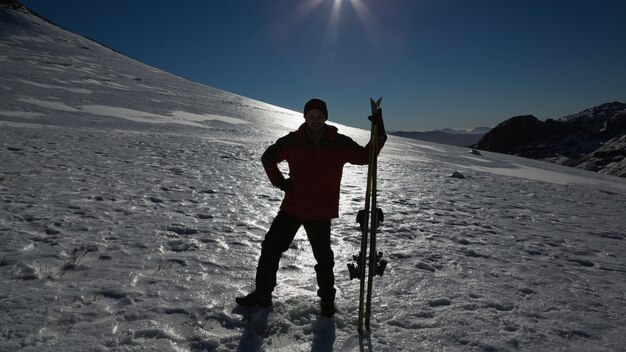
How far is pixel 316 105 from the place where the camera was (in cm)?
338

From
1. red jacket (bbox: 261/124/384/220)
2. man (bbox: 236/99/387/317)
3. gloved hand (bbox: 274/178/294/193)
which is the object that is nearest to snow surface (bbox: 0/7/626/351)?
man (bbox: 236/99/387/317)

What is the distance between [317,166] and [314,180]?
136mm

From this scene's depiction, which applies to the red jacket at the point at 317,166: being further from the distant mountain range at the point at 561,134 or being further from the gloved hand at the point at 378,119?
the distant mountain range at the point at 561,134

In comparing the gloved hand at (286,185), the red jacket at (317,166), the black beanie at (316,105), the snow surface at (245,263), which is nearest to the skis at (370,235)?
the red jacket at (317,166)

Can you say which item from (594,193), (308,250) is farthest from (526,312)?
(594,193)

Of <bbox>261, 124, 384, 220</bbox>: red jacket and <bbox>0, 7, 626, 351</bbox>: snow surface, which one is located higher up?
<bbox>261, 124, 384, 220</bbox>: red jacket

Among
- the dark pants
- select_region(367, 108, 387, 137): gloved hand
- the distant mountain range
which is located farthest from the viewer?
the distant mountain range

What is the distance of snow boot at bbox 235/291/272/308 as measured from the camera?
3.60 metres

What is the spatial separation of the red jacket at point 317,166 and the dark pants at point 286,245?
0.14 m

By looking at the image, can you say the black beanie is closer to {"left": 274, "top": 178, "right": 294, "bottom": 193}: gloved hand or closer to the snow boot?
{"left": 274, "top": 178, "right": 294, "bottom": 193}: gloved hand

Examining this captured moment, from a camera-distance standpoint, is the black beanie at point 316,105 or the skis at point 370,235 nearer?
the skis at point 370,235

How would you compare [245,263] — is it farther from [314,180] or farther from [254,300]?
[314,180]

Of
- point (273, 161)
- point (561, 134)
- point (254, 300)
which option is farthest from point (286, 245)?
point (561, 134)

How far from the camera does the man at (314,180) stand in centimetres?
343
